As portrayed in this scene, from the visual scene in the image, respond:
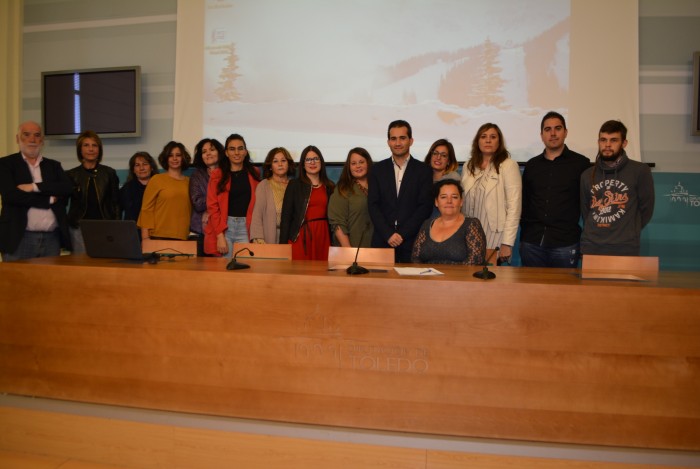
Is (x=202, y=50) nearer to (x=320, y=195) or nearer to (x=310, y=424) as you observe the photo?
(x=320, y=195)

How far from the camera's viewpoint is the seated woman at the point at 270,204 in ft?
12.5

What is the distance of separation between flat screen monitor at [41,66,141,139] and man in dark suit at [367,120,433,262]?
2864mm

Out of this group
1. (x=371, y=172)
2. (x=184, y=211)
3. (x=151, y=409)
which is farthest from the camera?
(x=184, y=211)

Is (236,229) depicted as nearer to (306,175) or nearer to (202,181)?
(202,181)

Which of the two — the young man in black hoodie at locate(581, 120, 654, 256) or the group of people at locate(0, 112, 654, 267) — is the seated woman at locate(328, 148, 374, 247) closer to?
the group of people at locate(0, 112, 654, 267)

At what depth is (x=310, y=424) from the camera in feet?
6.23

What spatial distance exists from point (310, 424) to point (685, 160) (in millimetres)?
4052

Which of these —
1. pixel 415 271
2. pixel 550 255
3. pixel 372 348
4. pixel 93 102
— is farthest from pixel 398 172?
pixel 93 102

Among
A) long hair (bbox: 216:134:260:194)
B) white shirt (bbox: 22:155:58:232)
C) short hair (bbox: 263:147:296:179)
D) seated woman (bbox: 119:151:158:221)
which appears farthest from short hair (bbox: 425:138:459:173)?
white shirt (bbox: 22:155:58:232)

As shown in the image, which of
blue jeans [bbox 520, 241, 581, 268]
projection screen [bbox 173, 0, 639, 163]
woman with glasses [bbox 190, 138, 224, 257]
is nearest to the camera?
blue jeans [bbox 520, 241, 581, 268]

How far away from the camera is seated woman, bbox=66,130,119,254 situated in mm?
3994

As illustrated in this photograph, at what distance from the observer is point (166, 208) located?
A: 13.2 feet

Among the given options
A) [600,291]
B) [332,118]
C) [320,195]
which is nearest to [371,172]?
[320,195]

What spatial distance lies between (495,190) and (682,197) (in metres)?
1.97
